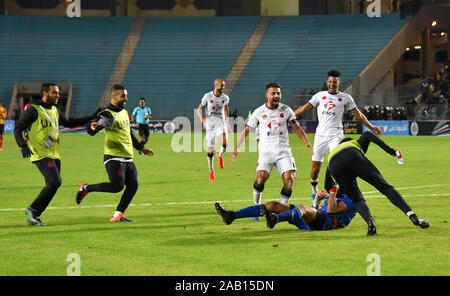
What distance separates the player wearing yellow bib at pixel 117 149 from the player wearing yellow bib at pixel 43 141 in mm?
648

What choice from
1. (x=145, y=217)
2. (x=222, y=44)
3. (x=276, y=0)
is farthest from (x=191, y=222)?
(x=276, y=0)

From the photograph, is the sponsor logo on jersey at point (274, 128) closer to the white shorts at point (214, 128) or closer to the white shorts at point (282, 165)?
the white shorts at point (282, 165)

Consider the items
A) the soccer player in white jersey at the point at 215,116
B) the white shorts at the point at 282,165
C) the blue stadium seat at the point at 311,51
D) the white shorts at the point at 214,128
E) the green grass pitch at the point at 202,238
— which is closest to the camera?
the green grass pitch at the point at 202,238

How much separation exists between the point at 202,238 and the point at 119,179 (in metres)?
1.98

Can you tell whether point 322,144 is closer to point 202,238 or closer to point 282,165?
point 282,165

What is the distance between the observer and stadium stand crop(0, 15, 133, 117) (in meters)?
58.5

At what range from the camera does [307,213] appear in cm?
930

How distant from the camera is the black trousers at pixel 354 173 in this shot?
9.25 meters

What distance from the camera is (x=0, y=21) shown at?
6216 cm

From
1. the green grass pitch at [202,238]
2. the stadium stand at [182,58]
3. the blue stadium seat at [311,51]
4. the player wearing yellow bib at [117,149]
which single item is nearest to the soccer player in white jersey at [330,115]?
the green grass pitch at [202,238]

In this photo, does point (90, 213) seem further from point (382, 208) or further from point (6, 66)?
point (6, 66)

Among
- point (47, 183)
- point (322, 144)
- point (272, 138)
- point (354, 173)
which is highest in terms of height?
point (272, 138)

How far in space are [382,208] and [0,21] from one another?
56654 mm

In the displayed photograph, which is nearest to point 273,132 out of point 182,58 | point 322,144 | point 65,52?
point 322,144
